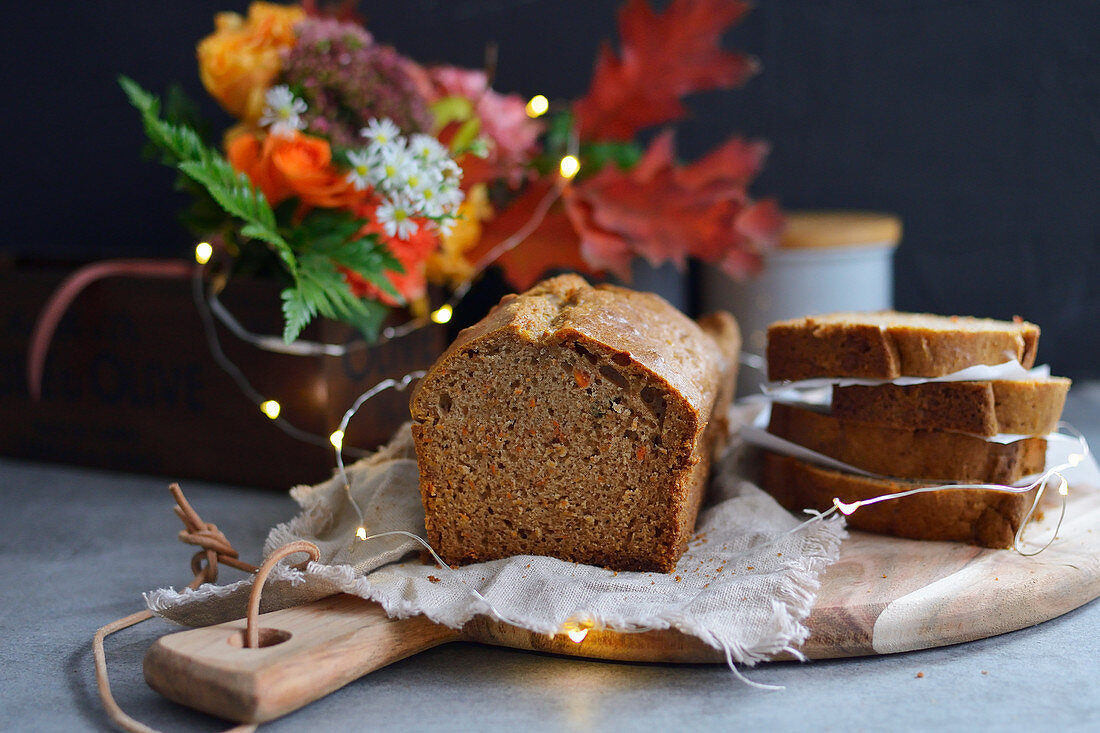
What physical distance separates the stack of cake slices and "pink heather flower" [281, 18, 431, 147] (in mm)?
1026

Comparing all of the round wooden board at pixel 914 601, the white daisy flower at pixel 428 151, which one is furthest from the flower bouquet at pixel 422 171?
the round wooden board at pixel 914 601

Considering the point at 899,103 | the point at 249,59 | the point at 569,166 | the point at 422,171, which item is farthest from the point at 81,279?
the point at 899,103

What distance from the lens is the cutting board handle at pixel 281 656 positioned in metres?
1.24

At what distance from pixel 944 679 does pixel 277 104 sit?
165 cm

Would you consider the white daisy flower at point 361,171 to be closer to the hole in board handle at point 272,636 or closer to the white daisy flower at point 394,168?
the white daisy flower at point 394,168

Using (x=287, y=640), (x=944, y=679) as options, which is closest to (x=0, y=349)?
(x=287, y=640)

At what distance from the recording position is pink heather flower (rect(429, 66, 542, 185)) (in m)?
2.49

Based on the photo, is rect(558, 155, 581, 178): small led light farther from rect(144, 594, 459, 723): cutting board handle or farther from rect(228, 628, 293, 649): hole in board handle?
rect(228, 628, 293, 649): hole in board handle

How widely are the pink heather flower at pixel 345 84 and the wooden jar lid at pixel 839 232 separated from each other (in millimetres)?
1156

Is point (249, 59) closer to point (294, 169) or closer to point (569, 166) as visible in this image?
point (294, 169)

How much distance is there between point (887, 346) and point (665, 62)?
1129mm

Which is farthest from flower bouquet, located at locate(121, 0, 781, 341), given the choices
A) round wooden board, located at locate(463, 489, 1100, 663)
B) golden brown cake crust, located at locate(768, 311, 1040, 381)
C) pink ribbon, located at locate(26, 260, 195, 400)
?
round wooden board, located at locate(463, 489, 1100, 663)

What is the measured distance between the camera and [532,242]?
2.42m

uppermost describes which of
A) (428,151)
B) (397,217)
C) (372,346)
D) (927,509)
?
(428,151)
